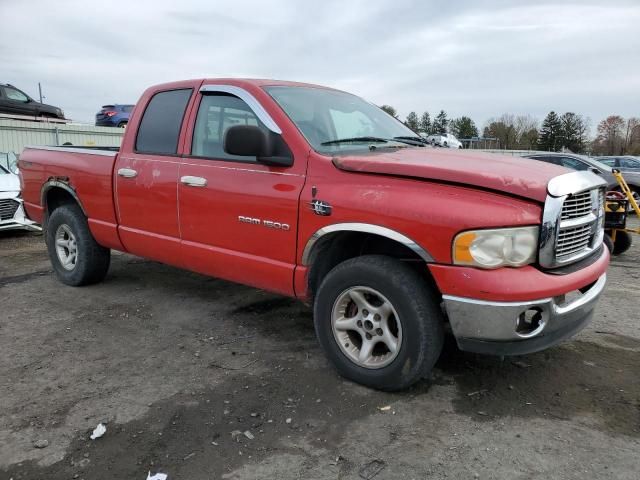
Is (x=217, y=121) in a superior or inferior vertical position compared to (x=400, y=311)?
superior

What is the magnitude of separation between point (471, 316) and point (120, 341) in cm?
270

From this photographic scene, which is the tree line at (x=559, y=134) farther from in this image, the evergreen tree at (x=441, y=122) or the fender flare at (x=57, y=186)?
the fender flare at (x=57, y=186)

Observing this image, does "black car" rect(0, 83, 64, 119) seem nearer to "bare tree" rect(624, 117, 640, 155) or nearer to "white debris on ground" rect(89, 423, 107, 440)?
"white debris on ground" rect(89, 423, 107, 440)

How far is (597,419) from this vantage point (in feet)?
9.32

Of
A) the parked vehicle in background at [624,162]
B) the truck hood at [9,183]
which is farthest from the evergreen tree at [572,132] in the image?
the truck hood at [9,183]

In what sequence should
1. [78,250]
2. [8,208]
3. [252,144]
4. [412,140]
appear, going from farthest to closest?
1. [8,208]
2. [78,250]
3. [412,140]
4. [252,144]

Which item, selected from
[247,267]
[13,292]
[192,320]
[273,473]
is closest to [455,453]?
[273,473]

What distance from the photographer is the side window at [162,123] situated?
13.9 ft

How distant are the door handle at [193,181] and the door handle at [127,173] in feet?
2.11

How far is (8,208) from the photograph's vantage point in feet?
26.8

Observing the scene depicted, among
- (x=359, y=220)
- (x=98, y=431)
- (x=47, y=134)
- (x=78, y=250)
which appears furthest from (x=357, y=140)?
(x=47, y=134)

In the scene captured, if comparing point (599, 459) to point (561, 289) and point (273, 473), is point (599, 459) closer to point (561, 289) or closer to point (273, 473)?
point (561, 289)

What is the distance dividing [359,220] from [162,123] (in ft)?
7.38

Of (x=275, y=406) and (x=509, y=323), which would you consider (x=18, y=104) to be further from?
(x=509, y=323)
